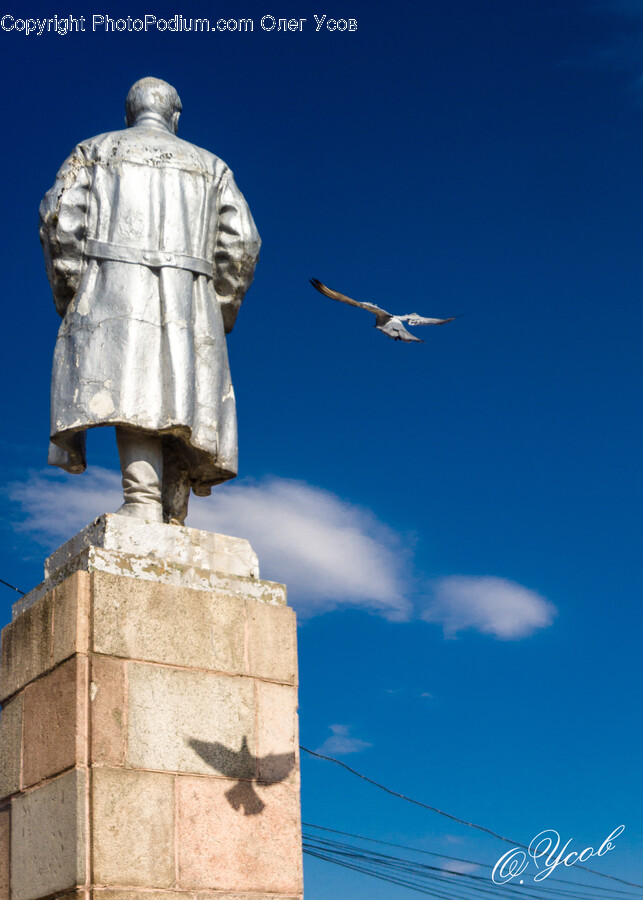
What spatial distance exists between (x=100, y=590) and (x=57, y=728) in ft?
2.51

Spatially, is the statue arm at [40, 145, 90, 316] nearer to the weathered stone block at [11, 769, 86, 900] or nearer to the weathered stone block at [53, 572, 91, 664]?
the weathered stone block at [53, 572, 91, 664]

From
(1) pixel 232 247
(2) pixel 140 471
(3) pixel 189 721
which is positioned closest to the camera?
(3) pixel 189 721

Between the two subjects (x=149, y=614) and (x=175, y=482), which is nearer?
(x=149, y=614)

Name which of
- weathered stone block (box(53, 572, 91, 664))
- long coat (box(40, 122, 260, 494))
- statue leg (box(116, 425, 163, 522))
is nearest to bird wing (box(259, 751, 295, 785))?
weathered stone block (box(53, 572, 91, 664))

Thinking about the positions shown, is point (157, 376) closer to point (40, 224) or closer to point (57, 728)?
point (40, 224)

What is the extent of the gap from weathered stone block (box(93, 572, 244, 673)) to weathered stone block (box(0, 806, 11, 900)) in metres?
1.23

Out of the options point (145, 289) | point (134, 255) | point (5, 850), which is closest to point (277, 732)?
point (5, 850)

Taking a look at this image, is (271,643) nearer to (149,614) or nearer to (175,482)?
(149,614)

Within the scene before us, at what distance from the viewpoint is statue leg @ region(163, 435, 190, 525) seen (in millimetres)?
7223

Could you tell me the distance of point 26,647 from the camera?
6.54 m

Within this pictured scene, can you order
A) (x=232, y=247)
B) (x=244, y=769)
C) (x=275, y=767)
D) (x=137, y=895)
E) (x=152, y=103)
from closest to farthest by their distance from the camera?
(x=137, y=895) → (x=244, y=769) → (x=275, y=767) → (x=232, y=247) → (x=152, y=103)

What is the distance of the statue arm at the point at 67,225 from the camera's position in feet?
23.5

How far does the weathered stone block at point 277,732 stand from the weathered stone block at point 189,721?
63 millimetres

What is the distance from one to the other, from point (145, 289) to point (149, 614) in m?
2.11
